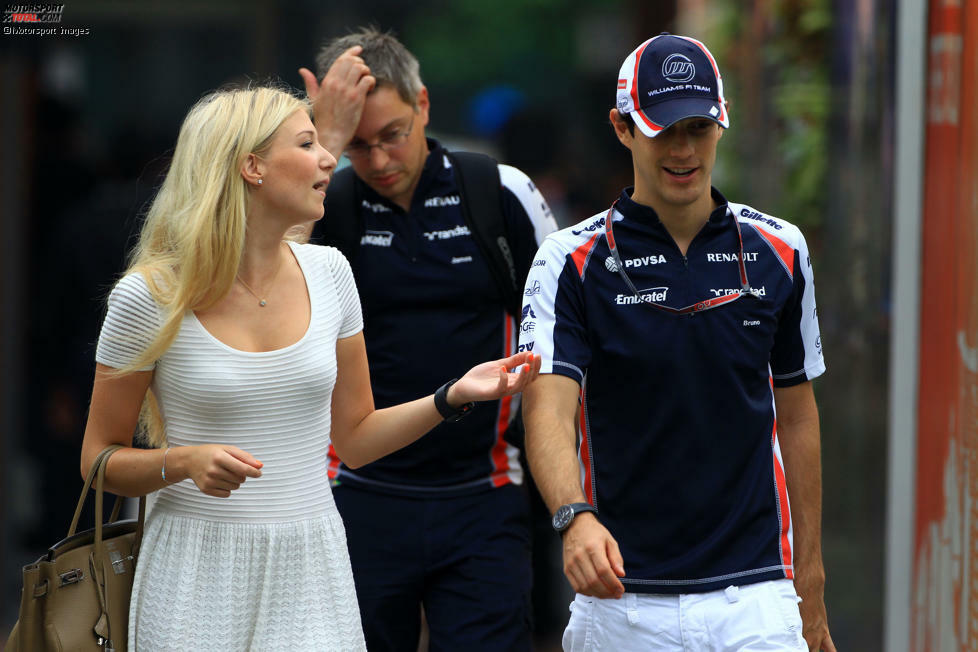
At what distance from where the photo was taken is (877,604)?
591 centimetres

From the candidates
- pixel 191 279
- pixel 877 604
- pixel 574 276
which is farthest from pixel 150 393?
pixel 877 604

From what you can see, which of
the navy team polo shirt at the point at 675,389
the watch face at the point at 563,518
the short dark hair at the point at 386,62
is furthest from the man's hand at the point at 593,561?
the short dark hair at the point at 386,62

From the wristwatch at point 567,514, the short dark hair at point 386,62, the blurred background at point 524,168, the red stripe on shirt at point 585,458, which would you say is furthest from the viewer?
the blurred background at point 524,168

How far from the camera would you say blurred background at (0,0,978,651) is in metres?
6.02

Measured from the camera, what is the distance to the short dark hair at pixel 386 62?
183 inches

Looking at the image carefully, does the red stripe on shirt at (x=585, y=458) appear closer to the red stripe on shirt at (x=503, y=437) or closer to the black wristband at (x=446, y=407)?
the black wristband at (x=446, y=407)

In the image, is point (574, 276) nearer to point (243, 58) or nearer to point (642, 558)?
point (642, 558)

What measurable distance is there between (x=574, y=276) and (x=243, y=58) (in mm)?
11442

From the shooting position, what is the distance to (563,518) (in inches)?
132

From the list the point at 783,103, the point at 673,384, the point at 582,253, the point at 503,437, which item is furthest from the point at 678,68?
the point at 783,103

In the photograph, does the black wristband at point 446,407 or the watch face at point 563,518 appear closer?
the watch face at point 563,518

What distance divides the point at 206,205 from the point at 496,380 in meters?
0.84

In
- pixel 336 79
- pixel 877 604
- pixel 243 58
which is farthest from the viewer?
pixel 243 58

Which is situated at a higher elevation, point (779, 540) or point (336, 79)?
point (336, 79)
